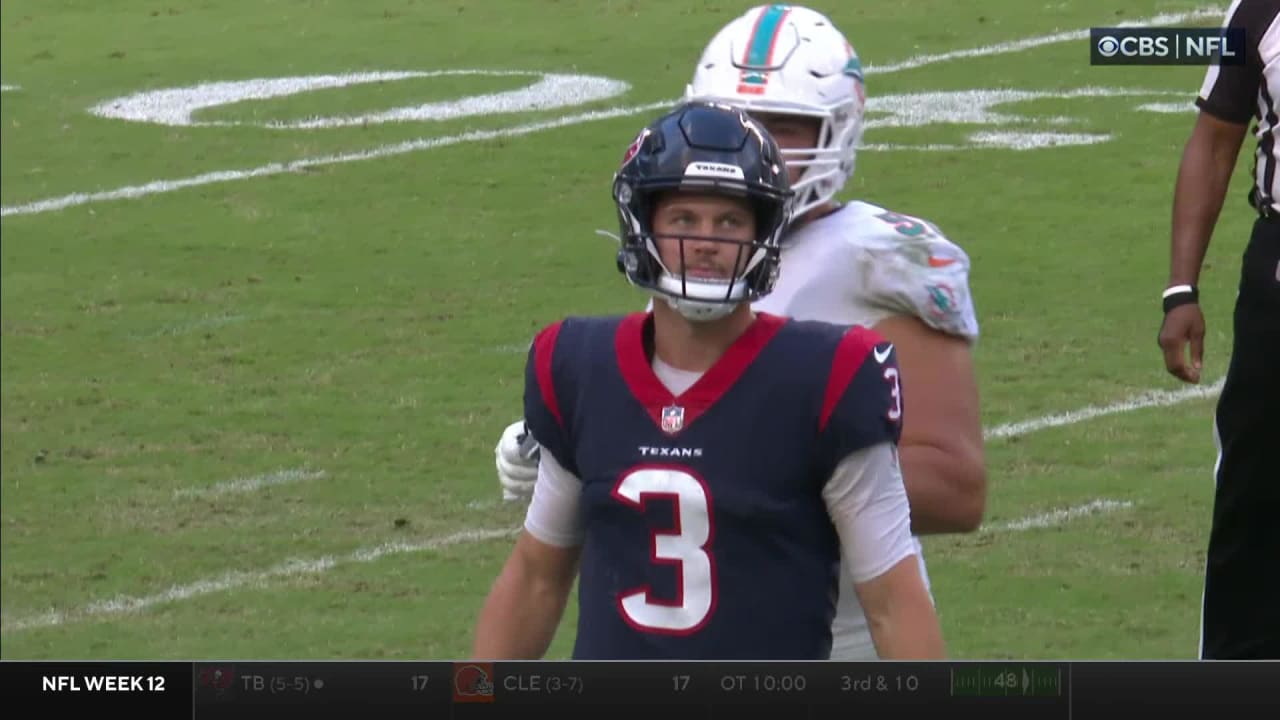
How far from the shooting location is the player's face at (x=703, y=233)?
9.73ft

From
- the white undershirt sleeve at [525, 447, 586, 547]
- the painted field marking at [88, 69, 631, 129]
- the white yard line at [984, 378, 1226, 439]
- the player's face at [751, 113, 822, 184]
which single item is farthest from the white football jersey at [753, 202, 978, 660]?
the painted field marking at [88, 69, 631, 129]

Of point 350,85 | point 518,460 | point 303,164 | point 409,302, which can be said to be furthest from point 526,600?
point 350,85

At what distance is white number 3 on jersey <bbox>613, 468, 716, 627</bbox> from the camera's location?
2947 mm

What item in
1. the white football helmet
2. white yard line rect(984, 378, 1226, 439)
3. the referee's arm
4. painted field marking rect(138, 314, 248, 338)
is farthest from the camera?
painted field marking rect(138, 314, 248, 338)

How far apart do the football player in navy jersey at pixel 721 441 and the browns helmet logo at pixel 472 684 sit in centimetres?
17

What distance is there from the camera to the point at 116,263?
33.2 ft

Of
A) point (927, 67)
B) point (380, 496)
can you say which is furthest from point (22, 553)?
point (927, 67)

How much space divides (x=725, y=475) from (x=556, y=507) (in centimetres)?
26

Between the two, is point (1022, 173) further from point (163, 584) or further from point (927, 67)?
point (163, 584)

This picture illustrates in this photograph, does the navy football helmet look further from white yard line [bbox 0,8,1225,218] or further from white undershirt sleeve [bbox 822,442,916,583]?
white yard line [bbox 0,8,1225,218]

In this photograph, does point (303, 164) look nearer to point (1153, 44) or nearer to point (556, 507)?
point (1153, 44)

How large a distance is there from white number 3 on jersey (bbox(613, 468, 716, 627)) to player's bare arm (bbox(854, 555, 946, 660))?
0.18m

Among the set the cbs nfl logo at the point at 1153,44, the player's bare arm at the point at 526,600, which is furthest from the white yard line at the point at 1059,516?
the player's bare arm at the point at 526,600

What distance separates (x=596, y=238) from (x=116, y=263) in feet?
5.91
